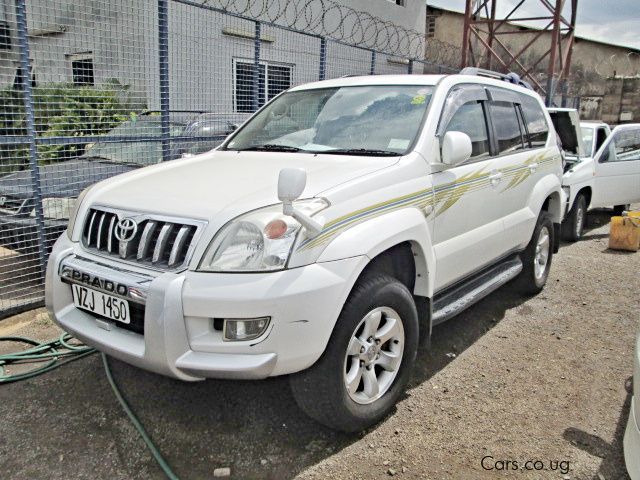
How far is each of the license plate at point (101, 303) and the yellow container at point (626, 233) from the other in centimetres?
641

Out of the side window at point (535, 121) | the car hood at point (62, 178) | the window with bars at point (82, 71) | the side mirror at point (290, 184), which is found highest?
the window with bars at point (82, 71)

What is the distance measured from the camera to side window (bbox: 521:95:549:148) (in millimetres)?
4684

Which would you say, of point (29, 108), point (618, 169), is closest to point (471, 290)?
point (29, 108)

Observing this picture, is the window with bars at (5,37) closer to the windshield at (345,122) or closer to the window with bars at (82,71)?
the window with bars at (82,71)

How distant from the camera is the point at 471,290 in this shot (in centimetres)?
375

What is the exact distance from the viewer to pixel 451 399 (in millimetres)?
3172

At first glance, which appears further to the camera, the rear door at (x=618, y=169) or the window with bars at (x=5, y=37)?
the rear door at (x=618, y=169)

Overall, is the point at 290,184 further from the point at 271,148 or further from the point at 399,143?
the point at 271,148

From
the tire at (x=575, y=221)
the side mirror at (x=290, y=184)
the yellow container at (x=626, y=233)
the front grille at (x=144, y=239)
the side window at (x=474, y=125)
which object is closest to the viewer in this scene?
the side mirror at (x=290, y=184)

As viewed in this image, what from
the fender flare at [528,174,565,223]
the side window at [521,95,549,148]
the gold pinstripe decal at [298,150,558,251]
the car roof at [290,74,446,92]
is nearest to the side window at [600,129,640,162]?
the fender flare at [528,174,565,223]

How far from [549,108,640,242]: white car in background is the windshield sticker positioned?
4463 mm

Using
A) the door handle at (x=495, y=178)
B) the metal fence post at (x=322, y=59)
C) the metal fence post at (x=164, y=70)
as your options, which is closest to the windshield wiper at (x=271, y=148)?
the door handle at (x=495, y=178)

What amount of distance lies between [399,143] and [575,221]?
511 cm

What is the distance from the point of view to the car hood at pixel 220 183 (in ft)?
8.32
